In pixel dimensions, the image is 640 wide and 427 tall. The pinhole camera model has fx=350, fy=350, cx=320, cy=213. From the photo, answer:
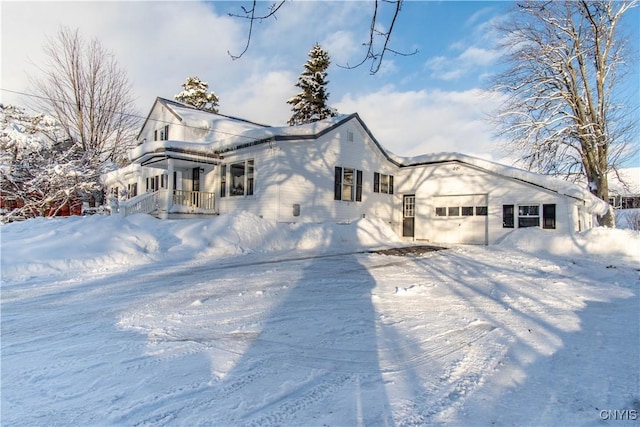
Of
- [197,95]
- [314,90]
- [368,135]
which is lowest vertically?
[368,135]

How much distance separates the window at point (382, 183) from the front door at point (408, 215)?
1103 mm

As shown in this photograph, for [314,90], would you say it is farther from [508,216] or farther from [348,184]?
[508,216]

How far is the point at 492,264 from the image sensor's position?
9.62 meters

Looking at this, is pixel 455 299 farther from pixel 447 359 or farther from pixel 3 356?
pixel 3 356

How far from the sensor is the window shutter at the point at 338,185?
1680 cm

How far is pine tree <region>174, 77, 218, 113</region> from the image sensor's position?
40.5m

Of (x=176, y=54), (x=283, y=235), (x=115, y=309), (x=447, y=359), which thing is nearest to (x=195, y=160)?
(x=176, y=54)

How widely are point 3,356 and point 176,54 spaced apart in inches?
484

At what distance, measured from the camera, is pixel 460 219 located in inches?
705

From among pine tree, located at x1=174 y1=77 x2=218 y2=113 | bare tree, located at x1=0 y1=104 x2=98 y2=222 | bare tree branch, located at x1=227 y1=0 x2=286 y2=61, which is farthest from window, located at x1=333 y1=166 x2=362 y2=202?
pine tree, located at x1=174 y1=77 x2=218 y2=113

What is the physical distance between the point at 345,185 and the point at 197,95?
30.5 m

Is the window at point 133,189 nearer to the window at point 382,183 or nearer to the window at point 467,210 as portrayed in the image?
the window at point 382,183

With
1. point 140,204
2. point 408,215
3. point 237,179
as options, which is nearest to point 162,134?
point 140,204

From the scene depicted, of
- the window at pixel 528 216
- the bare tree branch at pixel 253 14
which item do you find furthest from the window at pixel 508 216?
the bare tree branch at pixel 253 14
